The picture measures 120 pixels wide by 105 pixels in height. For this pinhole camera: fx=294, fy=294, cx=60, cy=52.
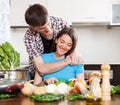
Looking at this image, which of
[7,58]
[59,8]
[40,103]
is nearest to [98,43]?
[59,8]

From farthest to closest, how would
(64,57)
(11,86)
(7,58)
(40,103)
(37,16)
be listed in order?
(64,57) < (37,16) < (7,58) < (11,86) < (40,103)

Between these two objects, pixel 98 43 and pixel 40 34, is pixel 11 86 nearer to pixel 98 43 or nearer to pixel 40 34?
pixel 40 34

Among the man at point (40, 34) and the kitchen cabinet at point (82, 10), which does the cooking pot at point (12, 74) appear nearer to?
the man at point (40, 34)

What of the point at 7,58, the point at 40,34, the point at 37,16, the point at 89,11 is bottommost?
the point at 7,58

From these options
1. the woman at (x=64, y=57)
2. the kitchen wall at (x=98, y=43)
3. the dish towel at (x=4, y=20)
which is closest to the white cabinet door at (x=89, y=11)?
the kitchen wall at (x=98, y=43)

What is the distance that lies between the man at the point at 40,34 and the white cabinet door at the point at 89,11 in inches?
64.3

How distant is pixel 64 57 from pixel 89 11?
6.31ft

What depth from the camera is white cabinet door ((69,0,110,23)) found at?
3697mm

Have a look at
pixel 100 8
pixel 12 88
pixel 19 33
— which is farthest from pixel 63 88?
pixel 19 33

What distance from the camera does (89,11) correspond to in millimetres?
3725

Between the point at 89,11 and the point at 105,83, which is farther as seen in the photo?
the point at 89,11

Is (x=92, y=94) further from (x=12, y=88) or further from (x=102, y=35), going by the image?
(x=102, y=35)

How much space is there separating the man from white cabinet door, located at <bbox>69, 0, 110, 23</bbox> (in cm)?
163

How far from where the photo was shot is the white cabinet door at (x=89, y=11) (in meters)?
3.70
